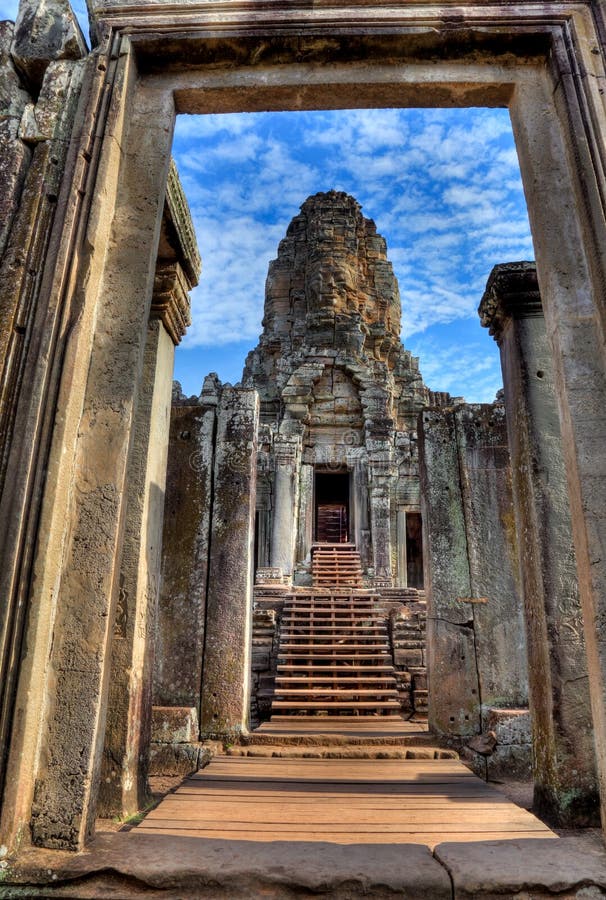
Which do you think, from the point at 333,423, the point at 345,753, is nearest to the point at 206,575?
the point at 345,753

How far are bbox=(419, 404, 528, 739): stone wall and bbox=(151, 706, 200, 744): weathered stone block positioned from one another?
2.25 metres

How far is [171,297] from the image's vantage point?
4051mm

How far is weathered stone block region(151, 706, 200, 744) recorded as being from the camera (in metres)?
4.70

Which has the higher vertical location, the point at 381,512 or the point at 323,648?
the point at 381,512

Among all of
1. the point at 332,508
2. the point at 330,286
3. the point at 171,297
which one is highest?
the point at 330,286

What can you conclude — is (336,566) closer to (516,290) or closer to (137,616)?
(516,290)

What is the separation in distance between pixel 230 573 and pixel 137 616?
2.17 m

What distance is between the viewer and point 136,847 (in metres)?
2.05

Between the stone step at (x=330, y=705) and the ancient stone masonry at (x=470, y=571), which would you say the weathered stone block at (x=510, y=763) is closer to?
the ancient stone masonry at (x=470, y=571)

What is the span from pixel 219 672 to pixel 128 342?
11.7ft

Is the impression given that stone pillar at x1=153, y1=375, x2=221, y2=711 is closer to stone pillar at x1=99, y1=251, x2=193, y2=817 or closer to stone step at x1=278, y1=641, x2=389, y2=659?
stone pillar at x1=99, y1=251, x2=193, y2=817

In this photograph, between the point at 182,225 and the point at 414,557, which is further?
the point at 414,557

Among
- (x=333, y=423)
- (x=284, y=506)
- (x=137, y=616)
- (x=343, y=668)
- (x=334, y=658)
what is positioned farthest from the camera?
(x=333, y=423)

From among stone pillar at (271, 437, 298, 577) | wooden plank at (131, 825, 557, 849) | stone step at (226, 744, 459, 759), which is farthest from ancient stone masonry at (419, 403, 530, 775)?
stone pillar at (271, 437, 298, 577)
